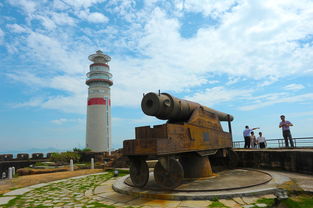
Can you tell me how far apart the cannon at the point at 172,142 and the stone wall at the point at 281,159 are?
9.72 ft

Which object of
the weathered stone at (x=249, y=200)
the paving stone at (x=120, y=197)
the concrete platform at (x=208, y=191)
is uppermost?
the concrete platform at (x=208, y=191)

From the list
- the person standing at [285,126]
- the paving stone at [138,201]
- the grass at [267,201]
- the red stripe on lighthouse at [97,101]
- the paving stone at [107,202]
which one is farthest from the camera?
the red stripe on lighthouse at [97,101]

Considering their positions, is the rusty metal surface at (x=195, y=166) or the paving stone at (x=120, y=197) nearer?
the paving stone at (x=120, y=197)

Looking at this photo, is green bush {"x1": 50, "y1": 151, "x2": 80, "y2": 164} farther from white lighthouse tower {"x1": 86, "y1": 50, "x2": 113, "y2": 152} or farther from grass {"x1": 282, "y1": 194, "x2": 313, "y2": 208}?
grass {"x1": 282, "y1": 194, "x2": 313, "y2": 208}

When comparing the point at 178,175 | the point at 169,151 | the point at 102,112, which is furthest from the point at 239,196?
the point at 102,112

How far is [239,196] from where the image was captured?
5.14 m

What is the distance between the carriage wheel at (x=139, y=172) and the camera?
6121 millimetres

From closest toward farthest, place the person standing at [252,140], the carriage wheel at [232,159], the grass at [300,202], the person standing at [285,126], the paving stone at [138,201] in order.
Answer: the grass at [300,202] < the paving stone at [138,201] < the carriage wheel at [232,159] < the person standing at [285,126] < the person standing at [252,140]

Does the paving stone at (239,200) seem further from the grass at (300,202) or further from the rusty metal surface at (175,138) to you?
the rusty metal surface at (175,138)

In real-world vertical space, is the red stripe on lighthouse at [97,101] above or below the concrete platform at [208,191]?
above

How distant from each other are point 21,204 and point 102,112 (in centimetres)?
2932

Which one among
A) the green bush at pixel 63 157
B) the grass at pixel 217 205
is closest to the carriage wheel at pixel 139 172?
the grass at pixel 217 205

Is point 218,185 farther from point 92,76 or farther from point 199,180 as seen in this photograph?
point 92,76

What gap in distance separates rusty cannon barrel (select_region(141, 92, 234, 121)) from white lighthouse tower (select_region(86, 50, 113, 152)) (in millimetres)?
28649
